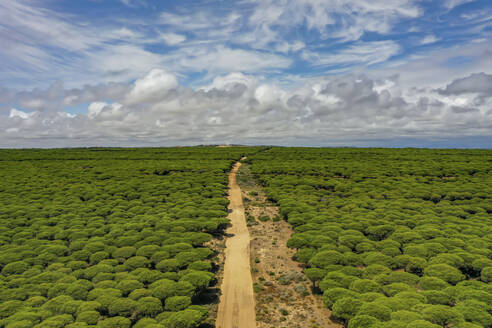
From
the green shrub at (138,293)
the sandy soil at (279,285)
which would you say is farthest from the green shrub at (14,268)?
the sandy soil at (279,285)

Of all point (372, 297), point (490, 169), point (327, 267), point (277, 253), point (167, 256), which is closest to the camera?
point (372, 297)

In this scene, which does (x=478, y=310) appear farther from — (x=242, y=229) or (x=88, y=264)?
(x=88, y=264)

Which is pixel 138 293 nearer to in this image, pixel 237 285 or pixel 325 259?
pixel 237 285

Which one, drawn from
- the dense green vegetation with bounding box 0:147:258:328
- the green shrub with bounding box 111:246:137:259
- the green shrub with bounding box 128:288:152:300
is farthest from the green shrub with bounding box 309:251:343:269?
the green shrub with bounding box 111:246:137:259

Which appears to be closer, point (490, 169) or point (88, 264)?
point (88, 264)

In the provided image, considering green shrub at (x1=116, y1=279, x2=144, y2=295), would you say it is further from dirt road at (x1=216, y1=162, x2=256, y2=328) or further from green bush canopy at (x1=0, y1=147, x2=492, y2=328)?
dirt road at (x1=216, y1=162, x2=256, y2=328)

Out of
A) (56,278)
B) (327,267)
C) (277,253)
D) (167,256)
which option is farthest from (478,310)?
(56,278)

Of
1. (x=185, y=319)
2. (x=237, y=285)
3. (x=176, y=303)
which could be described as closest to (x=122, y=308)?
(x=176, y=303)
